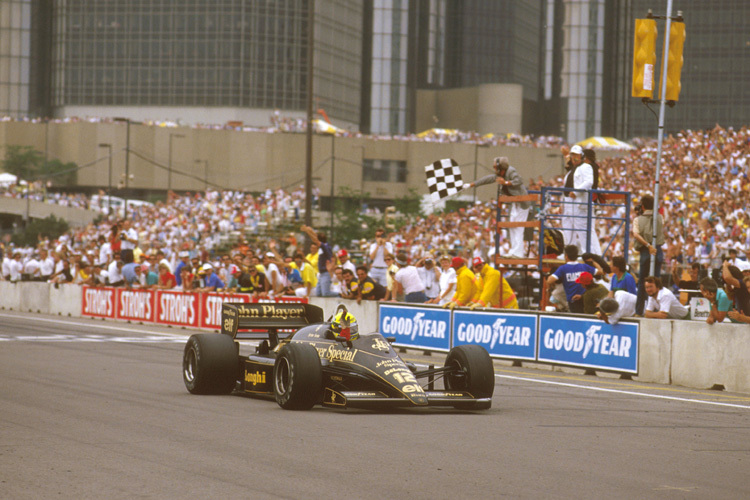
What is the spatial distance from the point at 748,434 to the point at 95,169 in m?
97.0

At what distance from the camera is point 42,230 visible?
7881 centimetres

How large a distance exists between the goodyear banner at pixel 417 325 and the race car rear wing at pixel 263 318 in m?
6.37

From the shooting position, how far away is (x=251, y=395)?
509 inches

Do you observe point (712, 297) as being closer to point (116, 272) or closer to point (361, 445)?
point (361, 445)

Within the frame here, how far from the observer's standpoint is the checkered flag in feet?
62.4

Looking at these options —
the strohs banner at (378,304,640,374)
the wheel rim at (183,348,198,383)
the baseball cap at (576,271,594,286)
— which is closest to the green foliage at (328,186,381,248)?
the strohs banner at (378,304,640,374)

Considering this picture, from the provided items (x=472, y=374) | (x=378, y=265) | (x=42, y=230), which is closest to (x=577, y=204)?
(x=378, y=265)

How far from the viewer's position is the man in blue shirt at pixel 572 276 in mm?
17422

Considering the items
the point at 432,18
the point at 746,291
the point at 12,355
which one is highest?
the point at 432,18

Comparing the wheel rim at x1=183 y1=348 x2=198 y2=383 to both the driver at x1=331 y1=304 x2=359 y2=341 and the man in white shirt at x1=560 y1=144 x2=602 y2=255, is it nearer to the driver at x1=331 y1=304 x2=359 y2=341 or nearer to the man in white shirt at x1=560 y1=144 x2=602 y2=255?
the driver at x1=331 y1=304 x2=359 y2=341

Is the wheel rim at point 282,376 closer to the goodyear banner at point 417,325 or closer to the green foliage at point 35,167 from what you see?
the goodyear banner at point 417,325

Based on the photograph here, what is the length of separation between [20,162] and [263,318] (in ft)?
297

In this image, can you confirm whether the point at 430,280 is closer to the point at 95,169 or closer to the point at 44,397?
the point at 44,397

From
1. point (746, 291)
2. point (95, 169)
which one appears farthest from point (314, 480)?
point (95, 169)
